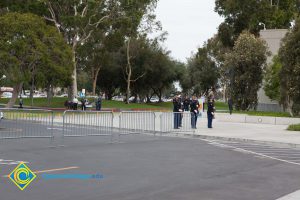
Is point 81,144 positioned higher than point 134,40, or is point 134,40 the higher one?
point 134,40

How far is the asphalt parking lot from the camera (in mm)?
8711

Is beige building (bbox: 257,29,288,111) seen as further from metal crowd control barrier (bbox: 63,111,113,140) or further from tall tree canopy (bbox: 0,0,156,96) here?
metal crowd control barrier (bbox: 63,111,113,140)

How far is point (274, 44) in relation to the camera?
45688 mm

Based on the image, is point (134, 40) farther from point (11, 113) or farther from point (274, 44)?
point (11, 113)

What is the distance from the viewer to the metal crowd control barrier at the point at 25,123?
15648mm

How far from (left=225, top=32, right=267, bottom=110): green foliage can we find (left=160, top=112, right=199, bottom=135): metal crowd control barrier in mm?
16921

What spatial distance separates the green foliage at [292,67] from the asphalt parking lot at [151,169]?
508 inches

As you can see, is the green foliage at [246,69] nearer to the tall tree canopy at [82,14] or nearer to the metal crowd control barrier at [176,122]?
the tall tree canopy at [82,14]

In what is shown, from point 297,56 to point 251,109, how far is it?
11.4 meters

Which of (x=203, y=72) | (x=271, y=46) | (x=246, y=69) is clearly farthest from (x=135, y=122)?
(x=203, y=72)

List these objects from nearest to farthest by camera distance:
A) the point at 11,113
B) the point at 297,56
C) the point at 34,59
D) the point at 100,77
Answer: the point at 11,113 < the point at 297,56 < the point at 34,59 < the point at 100,77

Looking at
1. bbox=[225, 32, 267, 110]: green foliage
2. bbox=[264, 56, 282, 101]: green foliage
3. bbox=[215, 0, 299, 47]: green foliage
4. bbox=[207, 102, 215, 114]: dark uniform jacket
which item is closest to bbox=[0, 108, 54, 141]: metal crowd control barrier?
bbox=[207, 102, 215, 114]: dark uniform jacket

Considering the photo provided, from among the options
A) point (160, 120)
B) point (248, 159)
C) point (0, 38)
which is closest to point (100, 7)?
point (0, 38)

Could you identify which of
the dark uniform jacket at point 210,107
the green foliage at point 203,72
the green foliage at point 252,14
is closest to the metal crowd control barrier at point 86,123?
the dark uniform jacket at point 210,107
